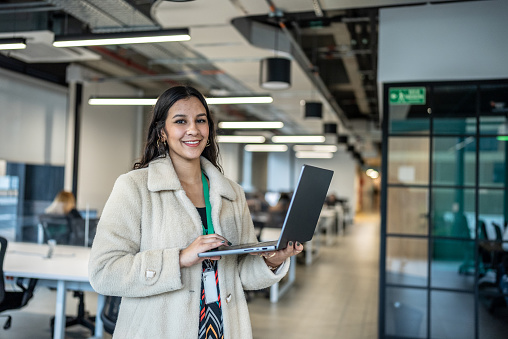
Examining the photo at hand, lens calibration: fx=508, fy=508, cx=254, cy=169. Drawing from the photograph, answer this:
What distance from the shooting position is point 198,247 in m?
1.56

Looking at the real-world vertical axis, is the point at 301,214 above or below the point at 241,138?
below

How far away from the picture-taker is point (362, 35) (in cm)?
814

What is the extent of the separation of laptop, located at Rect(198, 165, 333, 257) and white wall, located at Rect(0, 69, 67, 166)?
24.3 ft

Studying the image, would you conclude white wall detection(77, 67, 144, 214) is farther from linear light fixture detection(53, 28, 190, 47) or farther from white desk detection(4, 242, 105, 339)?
white desk detection(4, 242, 105, 339)

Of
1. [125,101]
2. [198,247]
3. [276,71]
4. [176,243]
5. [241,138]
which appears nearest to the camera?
[198,247]

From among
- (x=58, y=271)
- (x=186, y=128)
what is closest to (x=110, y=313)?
(x=58, y=271)

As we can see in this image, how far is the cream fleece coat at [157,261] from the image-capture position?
1.59 metres

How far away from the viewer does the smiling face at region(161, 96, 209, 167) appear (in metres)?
1.75

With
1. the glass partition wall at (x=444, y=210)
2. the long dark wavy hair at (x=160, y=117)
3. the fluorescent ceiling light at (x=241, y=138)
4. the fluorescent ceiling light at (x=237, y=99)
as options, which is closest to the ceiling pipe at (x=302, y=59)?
the fluorescent ceiling light at (x=237, y=99)

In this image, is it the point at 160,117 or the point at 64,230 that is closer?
the point at 160,117

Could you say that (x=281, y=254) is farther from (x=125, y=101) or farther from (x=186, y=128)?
(x=125, y=101)

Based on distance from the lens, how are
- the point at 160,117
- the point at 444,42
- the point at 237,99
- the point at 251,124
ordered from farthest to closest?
the point at 251,124
the point at 237,99
the point at 444,42
the point at 160,117

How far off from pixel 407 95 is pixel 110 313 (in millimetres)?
3451

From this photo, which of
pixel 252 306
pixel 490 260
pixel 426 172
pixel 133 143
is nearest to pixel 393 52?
pixel 426 172
